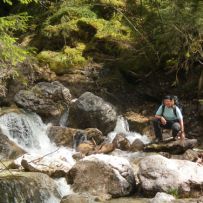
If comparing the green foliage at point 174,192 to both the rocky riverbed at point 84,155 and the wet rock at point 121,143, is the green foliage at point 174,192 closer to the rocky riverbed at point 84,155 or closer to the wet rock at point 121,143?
the rocky riverbed at point 84,155

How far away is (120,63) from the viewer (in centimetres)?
1571

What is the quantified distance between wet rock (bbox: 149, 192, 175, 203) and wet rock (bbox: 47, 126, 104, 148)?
428 centimetres

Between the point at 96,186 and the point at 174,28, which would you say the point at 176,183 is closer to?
the point at 96,186

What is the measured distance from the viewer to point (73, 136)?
39.0ft

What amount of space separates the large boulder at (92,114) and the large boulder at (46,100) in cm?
59

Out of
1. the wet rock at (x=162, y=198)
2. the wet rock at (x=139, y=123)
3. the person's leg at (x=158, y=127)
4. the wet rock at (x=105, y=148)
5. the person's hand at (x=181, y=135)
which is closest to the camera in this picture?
the wet rock at (x=162, y=198)

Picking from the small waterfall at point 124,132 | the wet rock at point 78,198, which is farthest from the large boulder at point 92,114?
the wet rock at point 78,198

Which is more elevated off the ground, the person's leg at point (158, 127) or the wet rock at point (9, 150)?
the person's leg at point (158, 127)

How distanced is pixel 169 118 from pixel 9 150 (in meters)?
3.94

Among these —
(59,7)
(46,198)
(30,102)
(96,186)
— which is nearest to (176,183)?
(96,186)

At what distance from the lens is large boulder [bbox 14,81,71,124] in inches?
521

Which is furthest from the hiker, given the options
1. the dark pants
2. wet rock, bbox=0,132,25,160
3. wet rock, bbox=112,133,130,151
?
wet rock, bbox=0,132,25,160

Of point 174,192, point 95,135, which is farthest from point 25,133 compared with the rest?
point 174,192

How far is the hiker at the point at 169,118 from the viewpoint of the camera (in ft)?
34.7
